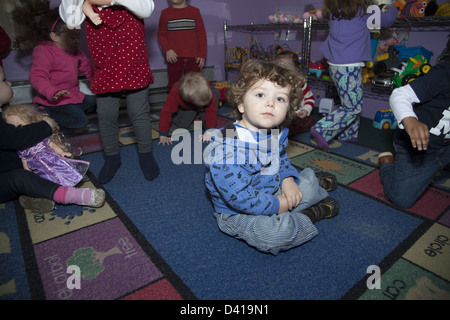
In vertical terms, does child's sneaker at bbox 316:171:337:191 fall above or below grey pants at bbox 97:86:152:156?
below

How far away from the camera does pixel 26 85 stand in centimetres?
205

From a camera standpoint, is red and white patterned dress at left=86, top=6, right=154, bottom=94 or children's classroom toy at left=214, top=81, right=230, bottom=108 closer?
red and white patterned dress at left=86, top=6, right=154, bottom=94

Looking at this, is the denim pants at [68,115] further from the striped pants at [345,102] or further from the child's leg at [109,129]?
the striped pants at [345,102]

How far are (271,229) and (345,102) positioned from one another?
1213mm

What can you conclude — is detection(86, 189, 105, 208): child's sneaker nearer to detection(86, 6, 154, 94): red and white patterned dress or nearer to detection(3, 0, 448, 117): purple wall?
detection(86, 6, 154, 94): red and white patterned dress

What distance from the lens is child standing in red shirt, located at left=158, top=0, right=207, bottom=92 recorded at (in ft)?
7.35

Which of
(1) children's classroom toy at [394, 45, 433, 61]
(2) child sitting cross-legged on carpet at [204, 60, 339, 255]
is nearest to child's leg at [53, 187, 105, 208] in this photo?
(2) child sitting cross-legged on carpet at [204, 60, 339, 255]

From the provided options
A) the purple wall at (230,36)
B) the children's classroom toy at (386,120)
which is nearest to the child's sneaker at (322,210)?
the children's classroom toy at (386,120)

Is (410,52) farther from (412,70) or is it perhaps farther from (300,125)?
(300,125)

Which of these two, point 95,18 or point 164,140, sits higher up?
point 95,18

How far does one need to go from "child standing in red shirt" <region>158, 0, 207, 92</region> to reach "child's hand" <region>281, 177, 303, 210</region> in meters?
1.62

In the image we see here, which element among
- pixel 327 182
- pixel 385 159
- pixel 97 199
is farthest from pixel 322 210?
pixel 97 199

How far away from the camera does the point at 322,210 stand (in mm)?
1060
